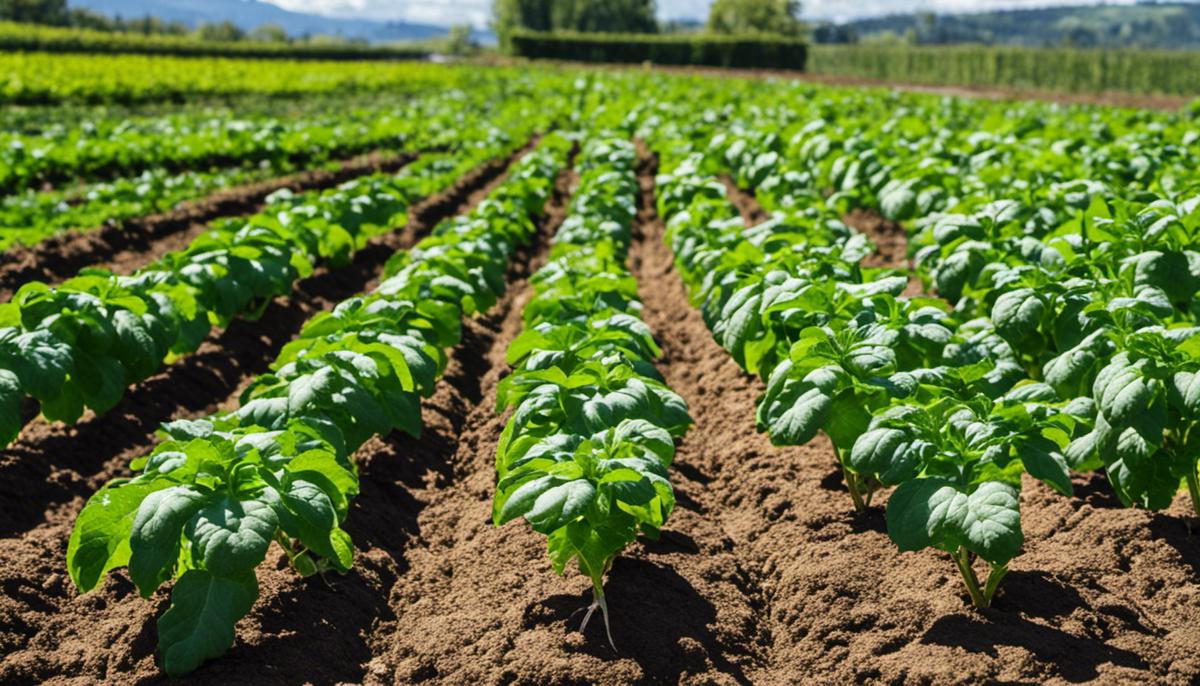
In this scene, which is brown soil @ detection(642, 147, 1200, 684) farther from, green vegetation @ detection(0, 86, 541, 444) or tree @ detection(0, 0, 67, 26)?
tree @ detection(0, 0, 67, 26)

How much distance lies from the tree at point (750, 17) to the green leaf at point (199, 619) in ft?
359

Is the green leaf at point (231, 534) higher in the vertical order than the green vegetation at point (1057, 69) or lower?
lower

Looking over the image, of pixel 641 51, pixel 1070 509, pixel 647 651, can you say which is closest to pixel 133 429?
pixel 647 651

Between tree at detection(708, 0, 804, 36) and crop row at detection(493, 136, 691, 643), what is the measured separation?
107 metres

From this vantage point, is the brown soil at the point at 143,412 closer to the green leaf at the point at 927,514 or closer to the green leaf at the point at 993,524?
the green leaf at the point at 927,514

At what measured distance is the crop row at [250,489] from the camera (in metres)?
3.26

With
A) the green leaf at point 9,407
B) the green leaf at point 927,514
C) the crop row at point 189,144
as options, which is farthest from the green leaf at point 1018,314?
the crop row at point 189,144

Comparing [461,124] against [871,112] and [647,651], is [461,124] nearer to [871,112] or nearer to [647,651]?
[871,112]

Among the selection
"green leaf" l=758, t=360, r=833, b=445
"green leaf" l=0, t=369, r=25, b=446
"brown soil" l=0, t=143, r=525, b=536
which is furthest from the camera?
"brown soil" l=0, t=143, r=525, b=536

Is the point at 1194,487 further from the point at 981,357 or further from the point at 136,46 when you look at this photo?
the point at 136,46

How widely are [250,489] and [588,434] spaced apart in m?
1.28

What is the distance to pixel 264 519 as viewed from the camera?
3289mm

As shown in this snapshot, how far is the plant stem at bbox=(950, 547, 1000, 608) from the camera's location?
3.61 meters

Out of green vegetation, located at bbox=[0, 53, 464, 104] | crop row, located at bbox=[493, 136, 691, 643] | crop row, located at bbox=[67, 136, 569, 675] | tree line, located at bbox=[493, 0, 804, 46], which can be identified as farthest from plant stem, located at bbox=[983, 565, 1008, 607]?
tree line, located at bbox=[493, 0, 804, 46]
